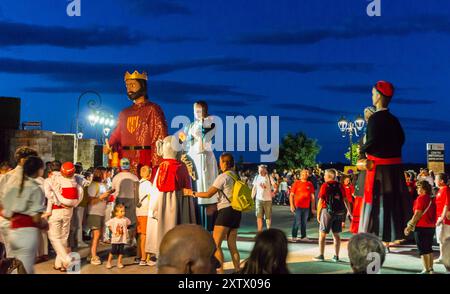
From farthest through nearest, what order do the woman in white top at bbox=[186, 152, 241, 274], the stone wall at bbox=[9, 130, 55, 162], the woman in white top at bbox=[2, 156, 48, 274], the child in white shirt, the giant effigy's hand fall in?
the stone wall at bbox=[9, 130, 55, 162], the child in white shirt, the giant effigy's hand, the woman in white top at bbox=[186, 152, 241, 274], the woman in white top at bbox=[2, 156, 48, 274]

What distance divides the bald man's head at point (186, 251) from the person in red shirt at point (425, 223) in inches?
222

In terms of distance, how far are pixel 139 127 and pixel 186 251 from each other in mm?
5873

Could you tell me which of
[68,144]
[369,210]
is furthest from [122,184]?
[68,144]

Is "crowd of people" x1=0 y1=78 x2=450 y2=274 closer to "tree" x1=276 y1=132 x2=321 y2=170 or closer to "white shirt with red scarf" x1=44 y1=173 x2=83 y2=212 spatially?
"white shirt with red scarf" x1=44 y1=173 x2=83 y2=212

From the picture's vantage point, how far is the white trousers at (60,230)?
8609 mm

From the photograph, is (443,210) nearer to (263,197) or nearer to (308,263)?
(308,263)

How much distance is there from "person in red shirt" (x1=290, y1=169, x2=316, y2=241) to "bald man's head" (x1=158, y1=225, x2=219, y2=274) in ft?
30.9

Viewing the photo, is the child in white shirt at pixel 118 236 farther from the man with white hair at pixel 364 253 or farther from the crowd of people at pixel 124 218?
the man with white hair at pixel 364 253

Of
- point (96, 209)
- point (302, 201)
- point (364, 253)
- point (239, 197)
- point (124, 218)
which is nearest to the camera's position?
point (364, 253)

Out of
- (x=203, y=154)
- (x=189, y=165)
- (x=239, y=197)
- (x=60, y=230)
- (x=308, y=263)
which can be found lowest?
(x=308, y=263)

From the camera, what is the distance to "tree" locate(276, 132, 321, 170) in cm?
6462

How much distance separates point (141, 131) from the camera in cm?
972

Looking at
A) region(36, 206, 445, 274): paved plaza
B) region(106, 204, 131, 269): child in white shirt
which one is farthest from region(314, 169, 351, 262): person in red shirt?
region(106, 204, 131, 269): child in white shirt

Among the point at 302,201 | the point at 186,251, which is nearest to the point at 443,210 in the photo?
the point at 302,201
